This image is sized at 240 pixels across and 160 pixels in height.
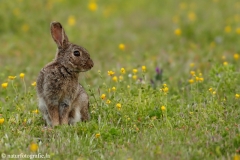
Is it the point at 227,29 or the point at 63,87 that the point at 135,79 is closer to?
the point at 63,87

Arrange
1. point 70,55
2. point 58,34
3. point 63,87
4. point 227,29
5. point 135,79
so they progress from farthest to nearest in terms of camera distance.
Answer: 1. point 227,29
2. point 135,79
3. point 58,34
4. point 70,55
5. point 63,87

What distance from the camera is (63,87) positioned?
280 inches

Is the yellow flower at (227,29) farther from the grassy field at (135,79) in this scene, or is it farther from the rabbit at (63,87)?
the rabbit at (63,87)

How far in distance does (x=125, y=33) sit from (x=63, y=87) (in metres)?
7.50

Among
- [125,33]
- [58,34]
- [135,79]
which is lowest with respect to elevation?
[135,79]

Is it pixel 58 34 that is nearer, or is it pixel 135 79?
pixel 58 34

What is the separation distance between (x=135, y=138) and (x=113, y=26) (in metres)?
8.44

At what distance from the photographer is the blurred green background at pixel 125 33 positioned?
1162cm

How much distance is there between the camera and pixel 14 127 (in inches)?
271

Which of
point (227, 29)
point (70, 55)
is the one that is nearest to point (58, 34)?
point (70, 55)

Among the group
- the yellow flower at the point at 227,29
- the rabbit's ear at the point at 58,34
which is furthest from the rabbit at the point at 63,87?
the yellow flower at the point at 227,29

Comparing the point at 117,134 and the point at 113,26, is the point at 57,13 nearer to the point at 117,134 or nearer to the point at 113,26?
the point at 113,26

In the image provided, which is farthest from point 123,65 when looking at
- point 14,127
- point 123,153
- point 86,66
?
point 123,153

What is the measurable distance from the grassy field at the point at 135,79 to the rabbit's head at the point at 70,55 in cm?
44
